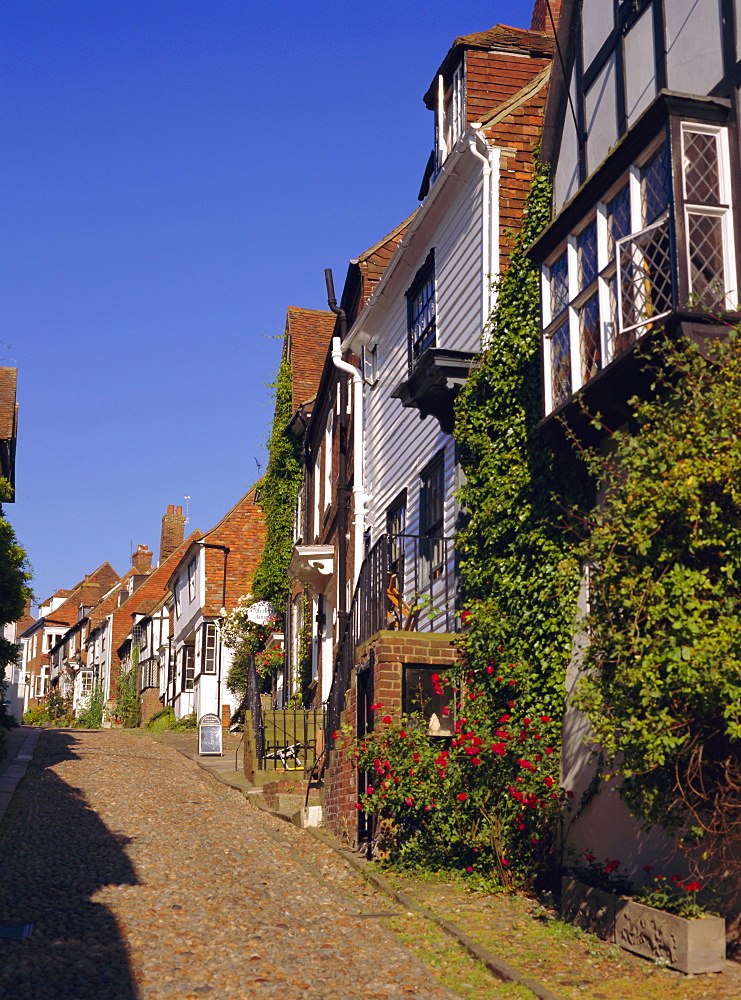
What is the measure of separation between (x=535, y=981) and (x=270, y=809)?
9372 mm

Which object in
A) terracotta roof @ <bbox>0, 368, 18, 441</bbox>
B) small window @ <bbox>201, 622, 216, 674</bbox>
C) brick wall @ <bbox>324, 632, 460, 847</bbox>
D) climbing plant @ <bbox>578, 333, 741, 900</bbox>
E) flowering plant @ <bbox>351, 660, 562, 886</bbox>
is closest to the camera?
climbing plant @ <bbox>578, 333, 741, 900</bbox>

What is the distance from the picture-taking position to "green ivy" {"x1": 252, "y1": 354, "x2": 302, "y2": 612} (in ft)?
101

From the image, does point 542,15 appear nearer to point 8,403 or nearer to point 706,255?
point 706,255

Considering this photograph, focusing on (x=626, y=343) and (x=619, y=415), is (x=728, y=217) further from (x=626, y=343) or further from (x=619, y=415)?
(x=619, y=415)

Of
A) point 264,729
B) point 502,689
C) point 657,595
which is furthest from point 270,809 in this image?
point 657,595

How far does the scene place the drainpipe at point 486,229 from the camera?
46.0ft

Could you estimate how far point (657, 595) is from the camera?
307 inches

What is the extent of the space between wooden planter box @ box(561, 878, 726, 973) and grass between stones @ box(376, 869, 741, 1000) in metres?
0.09

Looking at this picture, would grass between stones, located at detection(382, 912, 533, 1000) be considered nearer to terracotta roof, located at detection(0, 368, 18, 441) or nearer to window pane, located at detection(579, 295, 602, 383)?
window pane, located at detection(579, 295, 602, 383)

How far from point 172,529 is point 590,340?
165 ft

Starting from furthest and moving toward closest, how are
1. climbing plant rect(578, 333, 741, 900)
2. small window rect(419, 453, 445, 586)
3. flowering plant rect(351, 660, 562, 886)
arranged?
small window rect(419, 453, 445, 586)
flowering plant rect(351, 660, 562, 886)
climbing plant rect(578, 333, 741, 900)

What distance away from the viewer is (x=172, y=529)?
59812 millimetres

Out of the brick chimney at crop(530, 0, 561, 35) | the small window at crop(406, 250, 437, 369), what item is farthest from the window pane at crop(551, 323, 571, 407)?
the brick chimney at crop(530, 0, 561, 35)

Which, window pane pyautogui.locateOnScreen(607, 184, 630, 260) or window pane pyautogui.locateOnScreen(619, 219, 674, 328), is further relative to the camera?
window pane pyautogui.locateOnScreen(607, 184, 630, 260)
